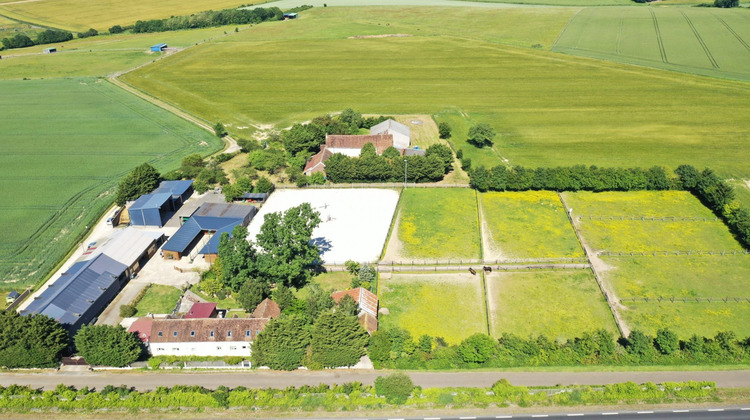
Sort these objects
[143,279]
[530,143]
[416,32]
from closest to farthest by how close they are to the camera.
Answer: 1. [143,279]
2. [530,143]
3. [416,32]

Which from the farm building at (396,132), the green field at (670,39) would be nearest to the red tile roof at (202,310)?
the farm building at (396,132)

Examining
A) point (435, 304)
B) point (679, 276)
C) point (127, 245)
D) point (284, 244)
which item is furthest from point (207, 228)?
point (679, 276)

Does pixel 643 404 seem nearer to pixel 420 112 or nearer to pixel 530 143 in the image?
pixel 530 143

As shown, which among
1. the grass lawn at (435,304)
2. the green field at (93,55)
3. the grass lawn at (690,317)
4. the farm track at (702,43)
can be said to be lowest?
the grass lawn at (690,317)

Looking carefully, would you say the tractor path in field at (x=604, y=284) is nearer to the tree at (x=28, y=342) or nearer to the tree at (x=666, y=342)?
the tree at (x=666, y=342)

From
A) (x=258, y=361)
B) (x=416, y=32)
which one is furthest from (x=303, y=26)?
(x=258, y=361)

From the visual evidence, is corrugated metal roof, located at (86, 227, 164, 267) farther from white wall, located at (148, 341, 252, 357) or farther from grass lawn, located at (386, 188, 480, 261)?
grass lawn, located at (386, 188, 480, 261)

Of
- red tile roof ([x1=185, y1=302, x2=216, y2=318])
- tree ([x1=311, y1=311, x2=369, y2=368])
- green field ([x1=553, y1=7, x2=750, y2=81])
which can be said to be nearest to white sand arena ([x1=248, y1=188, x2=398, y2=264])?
red tile roof ([x1=185, y1=302, x2=216, y2=318])
